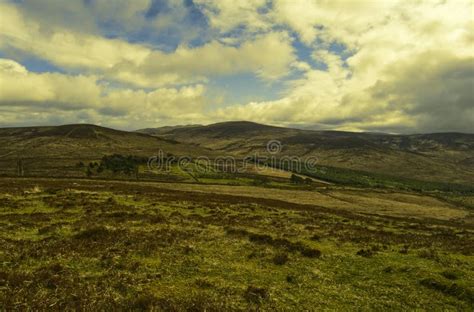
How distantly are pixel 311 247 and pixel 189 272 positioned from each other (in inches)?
456

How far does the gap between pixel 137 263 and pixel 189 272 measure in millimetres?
3064

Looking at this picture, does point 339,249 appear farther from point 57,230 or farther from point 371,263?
point 57,230

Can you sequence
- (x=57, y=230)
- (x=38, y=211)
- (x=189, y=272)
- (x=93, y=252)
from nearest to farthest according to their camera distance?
(x=189, y=272) → (x=93, y=252) → (x=57, y=230) → (x=38, y=211)

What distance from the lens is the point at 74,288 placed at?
49.4 feet

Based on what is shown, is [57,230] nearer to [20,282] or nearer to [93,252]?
[93,252]

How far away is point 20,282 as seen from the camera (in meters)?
15.2

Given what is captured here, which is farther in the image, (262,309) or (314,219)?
(314,219)

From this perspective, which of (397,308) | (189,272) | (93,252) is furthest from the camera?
(93,252)

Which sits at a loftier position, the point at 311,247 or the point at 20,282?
the point at 20,282

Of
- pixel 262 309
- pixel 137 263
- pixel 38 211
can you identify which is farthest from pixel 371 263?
pixel 38 211

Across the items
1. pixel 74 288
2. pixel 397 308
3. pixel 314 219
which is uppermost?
pixel 74 288

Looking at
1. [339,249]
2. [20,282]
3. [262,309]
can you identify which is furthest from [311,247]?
[20,282]

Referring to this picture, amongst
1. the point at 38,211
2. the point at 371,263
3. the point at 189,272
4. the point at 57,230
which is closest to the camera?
the point at 189,272

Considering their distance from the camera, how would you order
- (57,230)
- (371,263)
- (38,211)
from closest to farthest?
(371,263) < (57,230) < (38,211)
